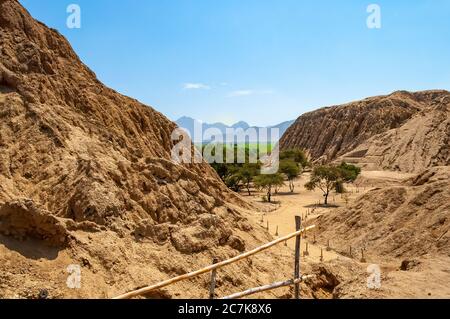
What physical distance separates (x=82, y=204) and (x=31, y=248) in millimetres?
2454

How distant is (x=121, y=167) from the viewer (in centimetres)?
1275

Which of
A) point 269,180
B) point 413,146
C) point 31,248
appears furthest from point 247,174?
point 31,248

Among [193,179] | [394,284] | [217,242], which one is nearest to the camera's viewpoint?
[394,284]

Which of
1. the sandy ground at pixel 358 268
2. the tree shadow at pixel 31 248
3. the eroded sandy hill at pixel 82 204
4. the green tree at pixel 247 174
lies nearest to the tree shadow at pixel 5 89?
the eroded sandy hill at pixel 82 204

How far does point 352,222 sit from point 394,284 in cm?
1166

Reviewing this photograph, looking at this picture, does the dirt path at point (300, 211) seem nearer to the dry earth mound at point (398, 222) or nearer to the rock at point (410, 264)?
the dry earth mound at point (398, 222)

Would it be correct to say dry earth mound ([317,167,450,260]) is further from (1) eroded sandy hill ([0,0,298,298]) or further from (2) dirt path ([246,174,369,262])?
(1) eroded sandy hill ([0,0,298,298])

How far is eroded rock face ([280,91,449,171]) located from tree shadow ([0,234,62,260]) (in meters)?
57.5

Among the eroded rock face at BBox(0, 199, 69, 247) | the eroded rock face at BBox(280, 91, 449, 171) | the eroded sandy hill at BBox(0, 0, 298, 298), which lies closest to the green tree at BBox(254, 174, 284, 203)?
the eroded sandy hill at BBox(0, 0, 298, 298)

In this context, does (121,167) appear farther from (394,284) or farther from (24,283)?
(394,284)

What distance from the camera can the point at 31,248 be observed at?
26.7 ft

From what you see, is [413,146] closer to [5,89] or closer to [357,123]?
[357,123]

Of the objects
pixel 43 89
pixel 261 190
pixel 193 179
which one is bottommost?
pixel 261 190

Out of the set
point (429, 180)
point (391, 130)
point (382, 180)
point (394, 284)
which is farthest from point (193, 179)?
point (391, 130)
